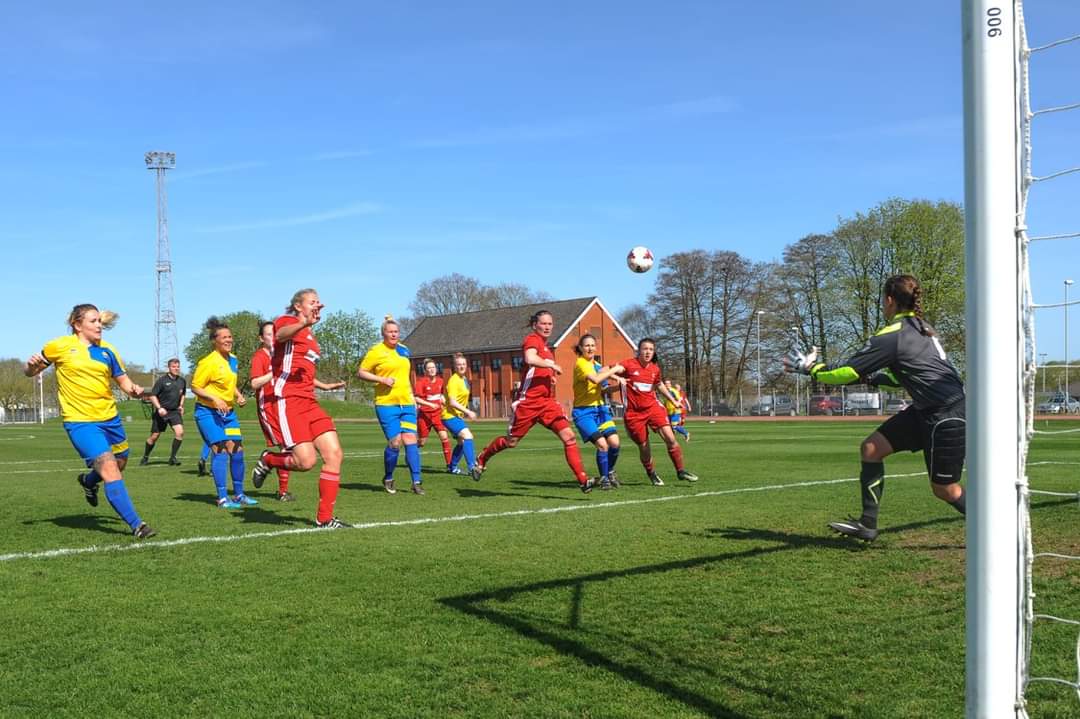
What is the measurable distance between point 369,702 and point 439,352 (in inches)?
3272

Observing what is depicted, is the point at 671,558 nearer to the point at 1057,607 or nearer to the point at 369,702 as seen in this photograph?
the point at 1057,607

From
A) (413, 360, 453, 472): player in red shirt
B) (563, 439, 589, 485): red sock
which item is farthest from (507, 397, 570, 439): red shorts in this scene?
(413, 360, 453, 472): player in red shirt

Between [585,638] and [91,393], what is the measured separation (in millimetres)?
5757

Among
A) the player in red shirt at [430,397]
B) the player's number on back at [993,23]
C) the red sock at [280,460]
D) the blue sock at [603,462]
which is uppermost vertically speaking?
the player's number on back at [993,23]

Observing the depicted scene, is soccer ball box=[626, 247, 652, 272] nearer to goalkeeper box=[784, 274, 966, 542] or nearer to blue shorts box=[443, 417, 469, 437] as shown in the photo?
blue shorts box=[443, 417, 469, 437]

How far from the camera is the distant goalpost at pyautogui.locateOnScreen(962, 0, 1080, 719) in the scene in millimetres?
2988

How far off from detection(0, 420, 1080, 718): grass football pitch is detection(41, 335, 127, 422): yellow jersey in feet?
3.62

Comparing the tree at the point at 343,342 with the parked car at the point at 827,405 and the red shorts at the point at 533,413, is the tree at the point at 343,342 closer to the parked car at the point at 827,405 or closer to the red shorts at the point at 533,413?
the parked car at the point at 827,405

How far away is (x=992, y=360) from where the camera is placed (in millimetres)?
3025

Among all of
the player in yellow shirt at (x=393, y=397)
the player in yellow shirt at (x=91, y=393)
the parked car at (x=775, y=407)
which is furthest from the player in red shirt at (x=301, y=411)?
the parked car at (x=775, y=407)

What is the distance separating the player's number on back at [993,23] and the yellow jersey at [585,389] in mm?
9483

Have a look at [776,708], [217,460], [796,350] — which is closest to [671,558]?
[796,350]

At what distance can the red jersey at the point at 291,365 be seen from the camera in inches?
334

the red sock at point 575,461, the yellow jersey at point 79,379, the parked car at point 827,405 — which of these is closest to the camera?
the yellow jersey at point 79,379
